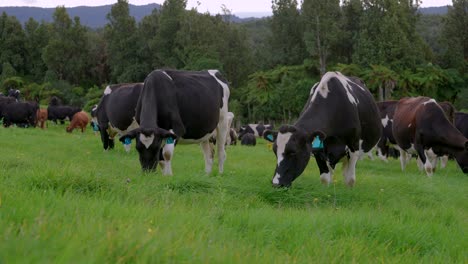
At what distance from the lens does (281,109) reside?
55.7m

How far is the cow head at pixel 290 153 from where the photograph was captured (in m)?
7.53

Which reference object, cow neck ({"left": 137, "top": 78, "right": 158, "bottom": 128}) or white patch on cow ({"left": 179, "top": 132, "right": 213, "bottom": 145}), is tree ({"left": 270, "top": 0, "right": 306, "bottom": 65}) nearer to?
white patch on cow ({"left": 179, "top": 132, "right": 213, "bottom": 145})

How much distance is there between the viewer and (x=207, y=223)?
4.20 m

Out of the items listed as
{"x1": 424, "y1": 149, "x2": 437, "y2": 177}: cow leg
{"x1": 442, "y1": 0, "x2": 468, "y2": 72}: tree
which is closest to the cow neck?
{"x1": 424, "y1": 149, "x2": 437, "y2": 177}: cow leg

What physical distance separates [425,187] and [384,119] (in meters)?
9.01

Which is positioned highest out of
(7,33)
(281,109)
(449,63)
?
(7,33)

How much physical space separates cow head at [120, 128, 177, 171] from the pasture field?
1189 mm

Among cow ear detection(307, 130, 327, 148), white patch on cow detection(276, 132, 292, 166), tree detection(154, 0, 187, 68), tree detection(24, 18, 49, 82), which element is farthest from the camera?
tree detection(24, 18, 49, 82)

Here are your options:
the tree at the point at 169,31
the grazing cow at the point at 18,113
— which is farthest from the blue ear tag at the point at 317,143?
the tree at the point at 169,31

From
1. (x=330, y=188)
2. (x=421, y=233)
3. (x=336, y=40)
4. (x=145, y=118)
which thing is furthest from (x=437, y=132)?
(x=336, y=40)

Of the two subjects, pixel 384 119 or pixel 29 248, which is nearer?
pixel 29 248

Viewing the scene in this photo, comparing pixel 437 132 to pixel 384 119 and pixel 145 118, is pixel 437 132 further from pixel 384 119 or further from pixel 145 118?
pixel 145 118

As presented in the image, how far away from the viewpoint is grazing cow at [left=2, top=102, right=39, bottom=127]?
91.6 feet

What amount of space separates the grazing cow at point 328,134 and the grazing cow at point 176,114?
193cm
